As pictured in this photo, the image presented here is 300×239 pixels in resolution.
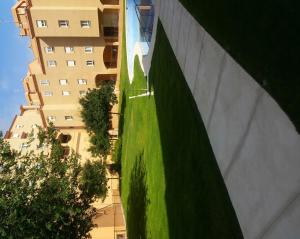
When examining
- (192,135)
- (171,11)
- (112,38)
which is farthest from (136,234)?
(112,38)

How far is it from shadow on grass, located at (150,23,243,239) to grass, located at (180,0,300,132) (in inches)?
116

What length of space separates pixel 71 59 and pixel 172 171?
1078 inches

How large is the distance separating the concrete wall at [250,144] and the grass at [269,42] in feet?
0.67

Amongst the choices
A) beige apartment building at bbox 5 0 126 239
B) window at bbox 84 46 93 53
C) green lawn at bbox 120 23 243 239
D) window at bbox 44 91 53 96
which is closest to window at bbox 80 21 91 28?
beige apartment building at bbox 5 0 126 239

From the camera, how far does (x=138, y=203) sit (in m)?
18.7

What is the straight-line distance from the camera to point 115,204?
2844 centimetres

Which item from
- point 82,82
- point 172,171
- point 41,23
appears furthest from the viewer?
point 82,82

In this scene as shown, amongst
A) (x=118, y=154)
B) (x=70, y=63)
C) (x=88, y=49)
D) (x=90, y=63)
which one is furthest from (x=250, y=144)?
(x=70, y=63)

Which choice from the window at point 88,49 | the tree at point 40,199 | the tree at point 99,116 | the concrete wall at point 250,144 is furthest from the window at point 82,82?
the concrete wall at point 250,144

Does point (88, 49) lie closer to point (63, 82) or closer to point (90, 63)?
point (90, 63)

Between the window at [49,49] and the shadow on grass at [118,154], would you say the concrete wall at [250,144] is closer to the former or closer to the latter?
the shadow on grass at [118,154]

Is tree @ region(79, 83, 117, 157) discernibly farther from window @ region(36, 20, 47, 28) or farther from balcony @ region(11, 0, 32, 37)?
balcony @ region(11, 0, 32, 37)

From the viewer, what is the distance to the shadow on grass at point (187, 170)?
8219mm

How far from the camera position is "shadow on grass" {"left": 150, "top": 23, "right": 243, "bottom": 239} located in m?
8.22
